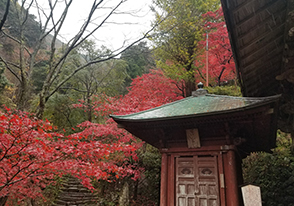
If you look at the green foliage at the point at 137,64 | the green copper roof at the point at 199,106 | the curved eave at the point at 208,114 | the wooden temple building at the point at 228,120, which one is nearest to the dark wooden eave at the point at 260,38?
the wooden temple building at the point at 228,120

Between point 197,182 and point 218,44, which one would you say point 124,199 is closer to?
point 197,182

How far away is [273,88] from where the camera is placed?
614cm

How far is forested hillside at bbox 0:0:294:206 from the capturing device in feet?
20.2

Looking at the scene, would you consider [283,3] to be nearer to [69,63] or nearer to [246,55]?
[246,55]

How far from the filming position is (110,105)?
34.6ft

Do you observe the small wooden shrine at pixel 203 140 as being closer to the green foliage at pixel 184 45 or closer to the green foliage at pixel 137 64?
the green foliage at pixel 184 45

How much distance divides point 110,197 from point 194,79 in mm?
8601

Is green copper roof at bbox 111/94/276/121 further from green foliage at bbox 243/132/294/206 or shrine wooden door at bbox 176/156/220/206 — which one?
green foliage at bbox 243/132/294/206

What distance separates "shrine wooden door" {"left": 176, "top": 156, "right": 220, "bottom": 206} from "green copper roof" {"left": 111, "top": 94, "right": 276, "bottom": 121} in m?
1.29

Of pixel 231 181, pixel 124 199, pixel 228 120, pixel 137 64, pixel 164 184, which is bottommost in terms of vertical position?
pixel 124 199

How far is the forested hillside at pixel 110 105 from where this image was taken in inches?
243

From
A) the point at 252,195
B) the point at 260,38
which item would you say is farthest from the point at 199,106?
the point at 252,195

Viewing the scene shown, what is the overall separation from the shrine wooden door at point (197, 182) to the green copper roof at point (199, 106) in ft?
Answer: 4.24

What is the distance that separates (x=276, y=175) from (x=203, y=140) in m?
4.80
